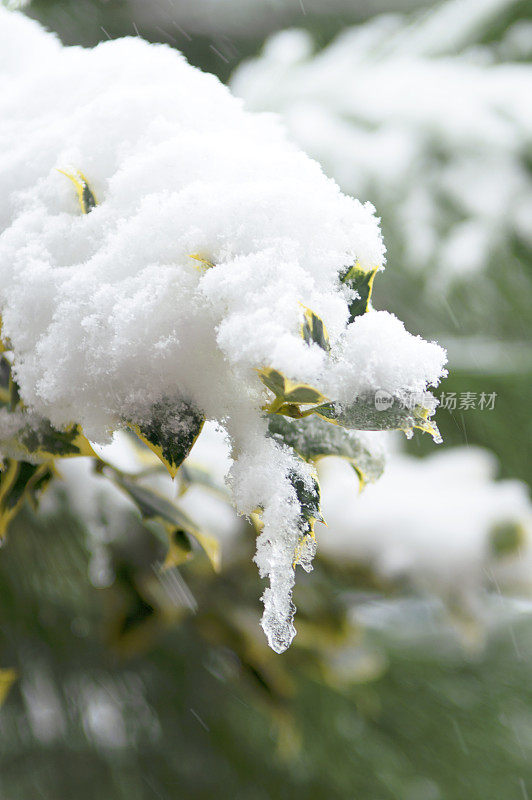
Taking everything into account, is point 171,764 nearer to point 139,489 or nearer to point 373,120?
point 139,489

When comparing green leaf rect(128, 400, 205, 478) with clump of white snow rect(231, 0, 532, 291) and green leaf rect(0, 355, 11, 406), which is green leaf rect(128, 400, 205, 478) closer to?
green leaf rect(0, 355, 11, 406)

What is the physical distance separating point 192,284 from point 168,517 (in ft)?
0.57

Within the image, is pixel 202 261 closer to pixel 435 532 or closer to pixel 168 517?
pixel 168 517

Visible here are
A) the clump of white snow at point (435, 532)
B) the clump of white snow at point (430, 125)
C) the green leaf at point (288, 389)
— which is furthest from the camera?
the clump of white snow at point (430, 125)

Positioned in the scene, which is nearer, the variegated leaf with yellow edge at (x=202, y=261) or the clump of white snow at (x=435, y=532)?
the variegated leaf with yellow edge at (x=202, y=261)

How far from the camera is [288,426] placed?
223 mm

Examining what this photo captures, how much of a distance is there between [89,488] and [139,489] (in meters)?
0.22

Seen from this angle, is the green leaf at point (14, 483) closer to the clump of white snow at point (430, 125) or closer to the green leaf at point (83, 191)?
the green leaf at point (83, 191)

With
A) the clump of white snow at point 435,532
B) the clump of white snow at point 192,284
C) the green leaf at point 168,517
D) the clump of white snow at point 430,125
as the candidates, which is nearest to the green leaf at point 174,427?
the clump of white snow at point 192,284

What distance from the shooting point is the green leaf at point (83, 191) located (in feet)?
0.75

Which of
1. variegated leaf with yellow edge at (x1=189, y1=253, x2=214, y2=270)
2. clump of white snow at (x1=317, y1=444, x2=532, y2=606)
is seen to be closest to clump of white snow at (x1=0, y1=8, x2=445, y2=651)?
variegated leaf with yellow edge at (x1=189, y1=253, x2=214, y2=270)

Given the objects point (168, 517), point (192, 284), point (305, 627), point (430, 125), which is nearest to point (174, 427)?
point (192, 284)

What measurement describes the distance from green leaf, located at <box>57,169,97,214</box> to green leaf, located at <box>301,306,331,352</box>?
10 centimetres

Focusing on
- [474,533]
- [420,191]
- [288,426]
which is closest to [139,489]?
[288,426]
